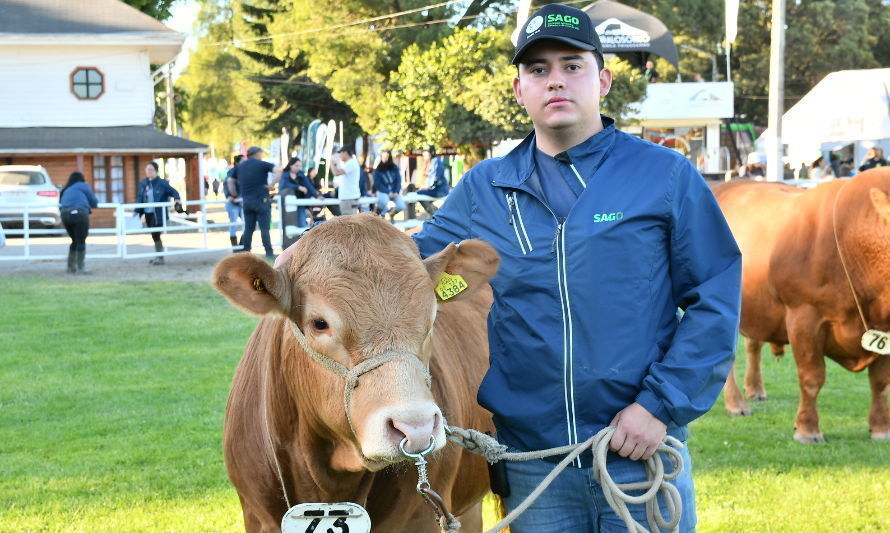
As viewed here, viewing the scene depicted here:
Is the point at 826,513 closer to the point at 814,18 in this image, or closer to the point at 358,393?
the point at 358,393

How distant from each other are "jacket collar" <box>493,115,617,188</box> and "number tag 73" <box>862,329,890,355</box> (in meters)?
4.32

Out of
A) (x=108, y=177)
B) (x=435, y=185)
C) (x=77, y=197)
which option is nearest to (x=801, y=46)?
(x=108, y=177)

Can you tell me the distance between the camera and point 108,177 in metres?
32.2

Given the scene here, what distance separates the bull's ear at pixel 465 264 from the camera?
10.6 ft

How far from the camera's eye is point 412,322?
3.04m

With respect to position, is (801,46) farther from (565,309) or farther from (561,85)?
(565,309)

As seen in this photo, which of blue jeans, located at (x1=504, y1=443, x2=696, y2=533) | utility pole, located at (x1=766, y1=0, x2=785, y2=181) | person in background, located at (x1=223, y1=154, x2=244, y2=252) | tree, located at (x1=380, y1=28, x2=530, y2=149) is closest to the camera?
blue jeans, located at (x1=504, y1=443, x2=696, y2=533)

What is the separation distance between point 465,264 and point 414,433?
29.8 inches

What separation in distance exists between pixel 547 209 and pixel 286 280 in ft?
2.63

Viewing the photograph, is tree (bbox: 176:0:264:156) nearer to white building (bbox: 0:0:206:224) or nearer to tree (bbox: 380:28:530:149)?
white building (bbox: 0:0:206:224)

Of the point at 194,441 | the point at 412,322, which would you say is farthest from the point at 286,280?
the point at 194,441

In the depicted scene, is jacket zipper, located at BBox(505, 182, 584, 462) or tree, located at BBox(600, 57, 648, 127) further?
tree, located at BBox(600, 57, 648, 127)

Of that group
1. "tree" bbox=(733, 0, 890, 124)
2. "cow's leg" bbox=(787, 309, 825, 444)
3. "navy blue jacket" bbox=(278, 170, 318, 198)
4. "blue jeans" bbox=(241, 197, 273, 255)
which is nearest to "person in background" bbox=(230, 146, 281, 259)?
"blue jeans" bbox=(241, 197, 273, 255)

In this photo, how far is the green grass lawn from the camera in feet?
19.0
